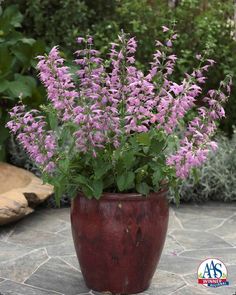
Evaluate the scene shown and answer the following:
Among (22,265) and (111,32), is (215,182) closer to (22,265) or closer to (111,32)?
(111,32)

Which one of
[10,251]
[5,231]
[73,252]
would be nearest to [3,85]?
[5,231]

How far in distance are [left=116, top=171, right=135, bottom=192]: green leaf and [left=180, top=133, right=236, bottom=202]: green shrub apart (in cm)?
228

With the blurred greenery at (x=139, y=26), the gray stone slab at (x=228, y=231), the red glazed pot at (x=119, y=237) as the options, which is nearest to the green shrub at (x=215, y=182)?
the gray stone slab at (x=228, y=231)

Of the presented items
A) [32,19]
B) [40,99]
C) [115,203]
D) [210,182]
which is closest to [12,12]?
[32,19]

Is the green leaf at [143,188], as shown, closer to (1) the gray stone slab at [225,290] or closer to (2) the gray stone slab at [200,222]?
(1) the gray stone slab at [225,290]

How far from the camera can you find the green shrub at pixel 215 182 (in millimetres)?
5590

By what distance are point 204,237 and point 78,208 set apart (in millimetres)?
1558

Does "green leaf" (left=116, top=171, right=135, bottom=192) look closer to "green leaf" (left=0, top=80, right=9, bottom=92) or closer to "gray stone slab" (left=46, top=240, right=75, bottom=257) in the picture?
"gray stone slab" (left=46, top=240, right=75, bottom=257)

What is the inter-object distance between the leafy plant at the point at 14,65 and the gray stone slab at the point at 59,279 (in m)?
2.03

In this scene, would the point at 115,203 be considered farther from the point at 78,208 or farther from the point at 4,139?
the point at 4,139

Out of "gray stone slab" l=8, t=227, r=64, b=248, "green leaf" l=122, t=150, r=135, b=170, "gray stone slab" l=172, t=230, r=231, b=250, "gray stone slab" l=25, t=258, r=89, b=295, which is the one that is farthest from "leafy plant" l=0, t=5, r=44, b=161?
"green leaf" l=122, t=150, r=135, b=170

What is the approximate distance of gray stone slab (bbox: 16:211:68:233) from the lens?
487 centimetres

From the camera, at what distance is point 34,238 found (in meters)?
4.61

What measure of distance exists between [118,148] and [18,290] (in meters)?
1.07
